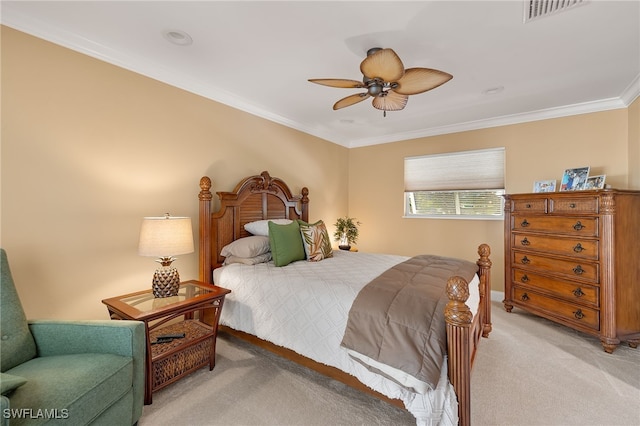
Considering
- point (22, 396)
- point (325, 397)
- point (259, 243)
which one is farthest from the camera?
point (259, 243)

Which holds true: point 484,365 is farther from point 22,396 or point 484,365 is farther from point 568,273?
point 22,396

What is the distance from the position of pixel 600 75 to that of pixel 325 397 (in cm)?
379

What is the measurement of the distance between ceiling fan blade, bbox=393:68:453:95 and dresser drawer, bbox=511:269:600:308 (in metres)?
2.50

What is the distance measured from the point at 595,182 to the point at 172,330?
460cm

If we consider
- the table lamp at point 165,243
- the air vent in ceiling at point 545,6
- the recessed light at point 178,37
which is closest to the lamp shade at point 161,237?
the table lamp at point 165,243

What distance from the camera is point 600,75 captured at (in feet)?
8.63

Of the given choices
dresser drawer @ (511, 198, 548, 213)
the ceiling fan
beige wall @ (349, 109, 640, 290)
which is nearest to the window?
beige wall @ (349, 109, 640, 290)

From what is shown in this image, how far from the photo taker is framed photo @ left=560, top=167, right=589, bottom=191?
3167 mm

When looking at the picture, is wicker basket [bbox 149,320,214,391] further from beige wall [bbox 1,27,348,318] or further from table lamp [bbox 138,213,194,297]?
beige wall [bbox 1,27,348,318]

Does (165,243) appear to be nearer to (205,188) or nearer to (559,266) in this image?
(205,188)

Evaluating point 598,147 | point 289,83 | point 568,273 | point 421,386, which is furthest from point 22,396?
point 598,147

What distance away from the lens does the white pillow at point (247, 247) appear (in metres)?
2.71

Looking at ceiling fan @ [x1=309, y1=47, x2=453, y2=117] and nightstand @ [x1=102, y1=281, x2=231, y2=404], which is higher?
ceiling fan @ [x1=309, y1=47, x2=453, y2=117]

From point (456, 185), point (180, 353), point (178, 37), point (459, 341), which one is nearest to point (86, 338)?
point (180, 353)
